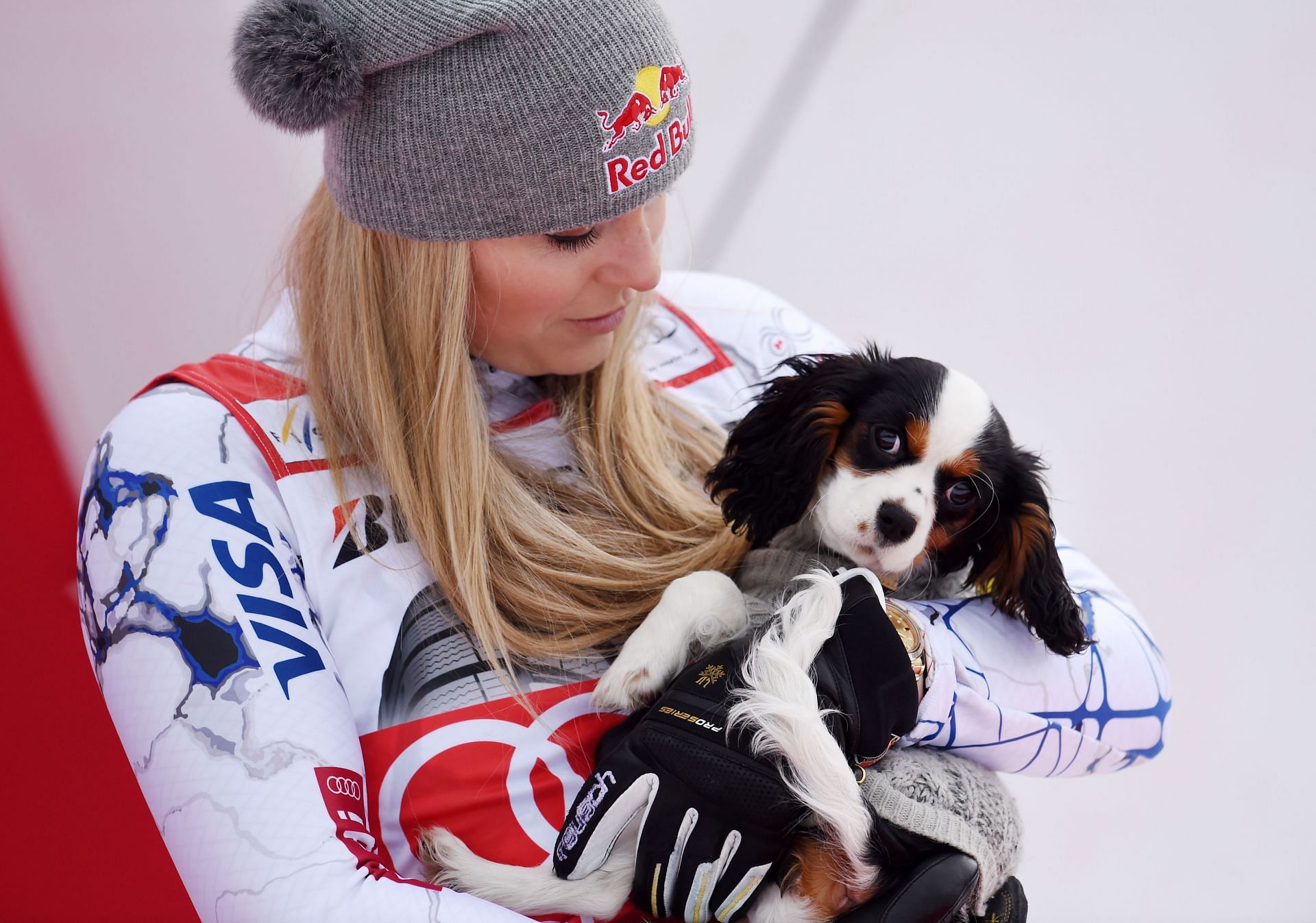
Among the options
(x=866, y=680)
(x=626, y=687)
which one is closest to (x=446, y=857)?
(x=626, y=687)

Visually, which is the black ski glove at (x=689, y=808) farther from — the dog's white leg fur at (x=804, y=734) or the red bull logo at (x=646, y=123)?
the red bull logo at (x=646, y=123)

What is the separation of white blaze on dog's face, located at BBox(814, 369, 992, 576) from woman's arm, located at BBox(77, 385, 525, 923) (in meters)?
0.54

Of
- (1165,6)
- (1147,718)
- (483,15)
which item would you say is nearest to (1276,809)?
(1147,718)

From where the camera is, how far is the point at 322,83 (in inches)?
40.1

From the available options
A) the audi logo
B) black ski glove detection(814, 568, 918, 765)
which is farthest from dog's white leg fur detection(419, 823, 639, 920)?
black ski glove detection(814, 568, 918, 765)

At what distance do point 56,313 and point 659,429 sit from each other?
973 mm

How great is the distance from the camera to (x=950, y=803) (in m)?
1.06

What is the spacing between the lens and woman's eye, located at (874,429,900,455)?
45.4 inches

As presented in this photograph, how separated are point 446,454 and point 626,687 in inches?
12.9

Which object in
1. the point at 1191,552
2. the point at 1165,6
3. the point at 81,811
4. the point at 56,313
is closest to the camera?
the point at 81,811

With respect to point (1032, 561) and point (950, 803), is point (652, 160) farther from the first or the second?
point (950, 803)

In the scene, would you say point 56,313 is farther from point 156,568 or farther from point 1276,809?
point 1276,809

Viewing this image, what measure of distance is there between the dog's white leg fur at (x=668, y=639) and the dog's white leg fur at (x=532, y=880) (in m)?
0.14

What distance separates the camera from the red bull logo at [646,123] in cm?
110
